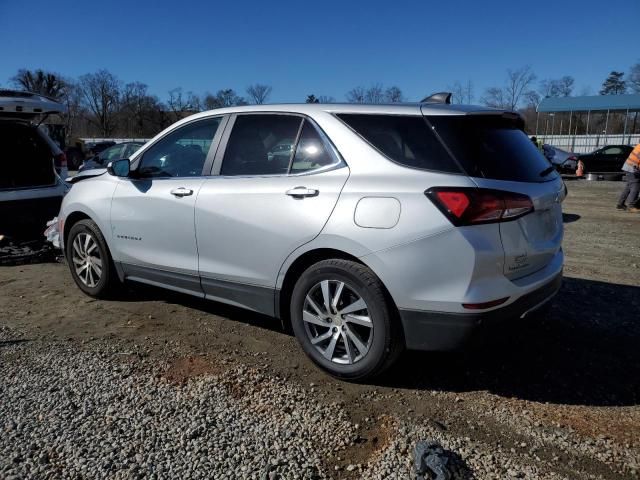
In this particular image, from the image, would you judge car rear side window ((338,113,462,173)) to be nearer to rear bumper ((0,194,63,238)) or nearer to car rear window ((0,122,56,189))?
rear bumper ((0,194,63,238))

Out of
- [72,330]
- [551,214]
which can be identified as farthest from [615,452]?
[72,330]

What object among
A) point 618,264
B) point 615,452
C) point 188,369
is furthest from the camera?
point 618,264

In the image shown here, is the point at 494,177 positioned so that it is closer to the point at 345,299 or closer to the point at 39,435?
the point at 345,299

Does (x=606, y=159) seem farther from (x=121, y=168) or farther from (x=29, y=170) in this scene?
(x=121, y=168)

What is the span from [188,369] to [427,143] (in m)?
2.21

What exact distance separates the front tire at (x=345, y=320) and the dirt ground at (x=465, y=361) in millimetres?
166

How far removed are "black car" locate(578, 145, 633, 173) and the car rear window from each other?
23.1 metres

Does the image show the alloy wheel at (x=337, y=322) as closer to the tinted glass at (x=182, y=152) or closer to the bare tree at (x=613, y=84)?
the tinted glass at (x=182, y=152)

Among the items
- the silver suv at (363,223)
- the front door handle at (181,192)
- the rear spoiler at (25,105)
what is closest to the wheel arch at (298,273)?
the silver suv at (363,223)

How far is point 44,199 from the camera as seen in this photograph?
6.96 meters

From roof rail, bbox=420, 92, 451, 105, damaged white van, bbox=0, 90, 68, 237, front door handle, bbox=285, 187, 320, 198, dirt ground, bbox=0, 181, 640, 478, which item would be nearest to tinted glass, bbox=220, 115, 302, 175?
front door handle, bbox=285, 187, 320, 198

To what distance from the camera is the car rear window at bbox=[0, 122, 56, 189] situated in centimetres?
699

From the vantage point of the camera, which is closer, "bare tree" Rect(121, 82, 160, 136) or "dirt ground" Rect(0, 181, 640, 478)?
"dirt ground" Rect(0, 181, 640, 478)

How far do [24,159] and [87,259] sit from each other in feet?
10.3
